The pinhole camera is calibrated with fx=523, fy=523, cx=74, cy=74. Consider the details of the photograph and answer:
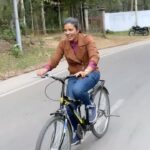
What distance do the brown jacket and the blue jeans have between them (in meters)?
0.20

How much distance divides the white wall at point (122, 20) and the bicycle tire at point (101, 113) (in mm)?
38937

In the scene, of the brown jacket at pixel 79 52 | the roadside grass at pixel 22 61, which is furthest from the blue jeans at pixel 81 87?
the roadside grass at pixel 22 61

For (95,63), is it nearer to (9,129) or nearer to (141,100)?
(9,129)

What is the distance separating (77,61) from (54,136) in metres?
1.20

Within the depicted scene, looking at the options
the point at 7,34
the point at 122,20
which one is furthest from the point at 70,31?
the point at 122,20

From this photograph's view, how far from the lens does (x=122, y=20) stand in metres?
49.6

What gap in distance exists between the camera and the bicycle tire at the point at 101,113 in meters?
7.61

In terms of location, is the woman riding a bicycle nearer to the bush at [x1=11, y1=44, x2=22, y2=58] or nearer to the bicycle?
the bicycle

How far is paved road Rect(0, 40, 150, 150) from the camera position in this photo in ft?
24.6

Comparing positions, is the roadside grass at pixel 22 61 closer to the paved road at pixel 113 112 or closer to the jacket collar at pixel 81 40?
the paved road at pixel 113 112

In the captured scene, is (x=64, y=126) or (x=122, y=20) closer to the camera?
(x=64, y=126)

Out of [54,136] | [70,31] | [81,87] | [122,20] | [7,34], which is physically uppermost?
[70,31]

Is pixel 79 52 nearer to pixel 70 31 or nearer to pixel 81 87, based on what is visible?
pixel 70 31

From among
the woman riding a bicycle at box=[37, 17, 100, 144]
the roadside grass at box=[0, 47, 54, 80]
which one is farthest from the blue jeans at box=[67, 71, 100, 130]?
the roadside grass at box=[0, 47, 54, 80]
